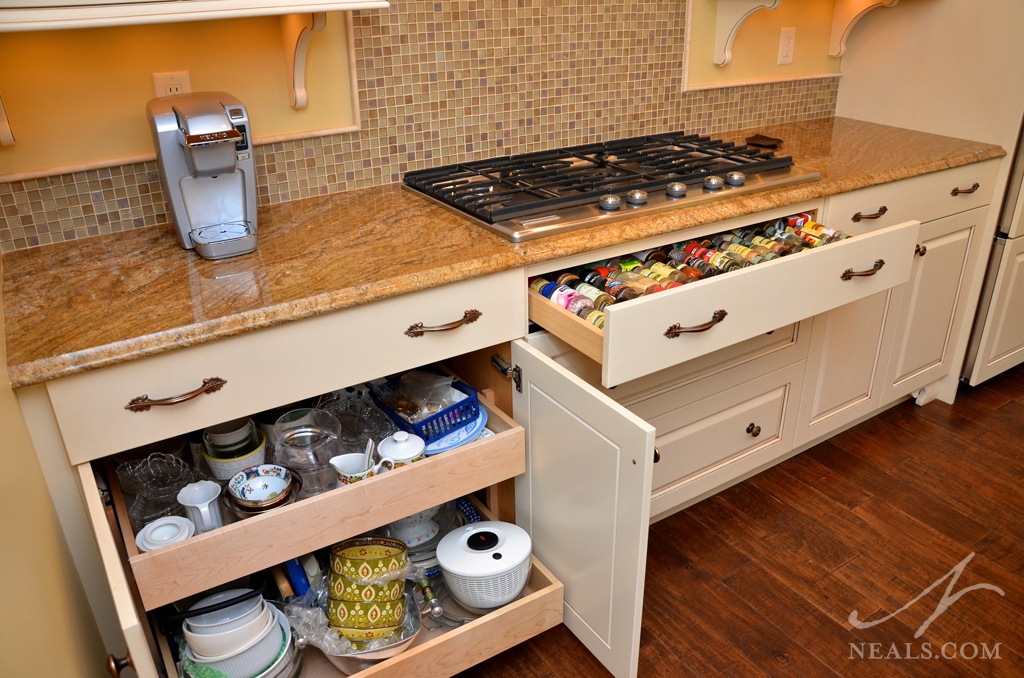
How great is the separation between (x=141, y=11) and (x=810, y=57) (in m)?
2.09

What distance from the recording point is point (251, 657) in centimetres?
129

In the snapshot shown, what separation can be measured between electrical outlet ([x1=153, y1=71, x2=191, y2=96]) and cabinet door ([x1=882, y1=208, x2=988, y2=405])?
73.8 inches

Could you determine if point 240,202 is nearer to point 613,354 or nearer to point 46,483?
point 46,483

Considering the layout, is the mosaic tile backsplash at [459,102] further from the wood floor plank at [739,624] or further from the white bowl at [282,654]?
the wood floor plank at [739,624]

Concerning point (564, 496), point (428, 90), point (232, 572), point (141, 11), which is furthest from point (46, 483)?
point (428, 90)

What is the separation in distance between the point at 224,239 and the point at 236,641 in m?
0.70

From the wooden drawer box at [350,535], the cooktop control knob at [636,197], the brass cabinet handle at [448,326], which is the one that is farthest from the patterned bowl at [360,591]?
the cooktop control knob at [636,197]

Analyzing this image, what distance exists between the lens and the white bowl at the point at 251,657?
126cm

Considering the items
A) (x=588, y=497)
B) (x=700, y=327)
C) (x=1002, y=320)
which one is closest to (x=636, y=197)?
(x=700, y=327)

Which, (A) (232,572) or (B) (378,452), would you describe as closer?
(A) (232,572)

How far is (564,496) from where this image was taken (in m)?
1.44

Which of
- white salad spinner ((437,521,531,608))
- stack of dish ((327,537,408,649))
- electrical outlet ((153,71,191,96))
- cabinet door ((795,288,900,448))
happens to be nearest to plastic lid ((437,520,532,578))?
white salad spinner ((437,521,531,608))

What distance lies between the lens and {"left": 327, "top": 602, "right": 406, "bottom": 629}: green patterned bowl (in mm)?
1370

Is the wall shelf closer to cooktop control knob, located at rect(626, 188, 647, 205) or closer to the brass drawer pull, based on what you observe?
cooktop control knob, located at rect(626, 188, 647, 205)
